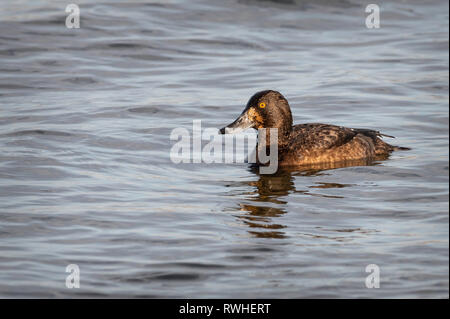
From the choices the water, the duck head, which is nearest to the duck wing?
the duck head

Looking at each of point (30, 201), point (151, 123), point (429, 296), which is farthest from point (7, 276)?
point (151, 123)

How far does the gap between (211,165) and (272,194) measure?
4.84 feet

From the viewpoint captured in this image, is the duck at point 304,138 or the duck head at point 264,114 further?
the duck head at point 264,114

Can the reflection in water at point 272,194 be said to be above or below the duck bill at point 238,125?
below

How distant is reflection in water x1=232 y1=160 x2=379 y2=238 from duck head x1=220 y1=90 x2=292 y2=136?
1.99ft

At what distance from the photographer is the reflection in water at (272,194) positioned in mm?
8227

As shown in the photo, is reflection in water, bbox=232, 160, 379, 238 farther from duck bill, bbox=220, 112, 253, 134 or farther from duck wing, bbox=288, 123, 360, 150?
duck bill, bbox=220, 112, 253, 134

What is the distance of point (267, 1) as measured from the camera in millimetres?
19953

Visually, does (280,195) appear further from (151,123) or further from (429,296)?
(151,123)

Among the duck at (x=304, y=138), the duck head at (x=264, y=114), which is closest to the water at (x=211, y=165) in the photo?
the duck at (x=304, y=138)

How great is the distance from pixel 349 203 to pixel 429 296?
2.48 meters

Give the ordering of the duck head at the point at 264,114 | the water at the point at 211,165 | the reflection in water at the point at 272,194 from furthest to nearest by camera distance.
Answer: the duck head at the point at 264,114 < the reflection in water at the point at 272,194 < the water at the point at 211,165

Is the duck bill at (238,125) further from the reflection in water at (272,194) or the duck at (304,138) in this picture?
the reflection in water at (272,194)

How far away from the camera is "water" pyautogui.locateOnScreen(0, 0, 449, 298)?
280 inches
